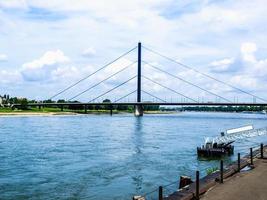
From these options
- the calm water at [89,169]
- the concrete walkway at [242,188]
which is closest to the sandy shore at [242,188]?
the concrete walkway at [242,188]

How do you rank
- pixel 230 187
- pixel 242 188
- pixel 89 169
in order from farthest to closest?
pixel 89 169
pixel 230 187
pixel 242 188

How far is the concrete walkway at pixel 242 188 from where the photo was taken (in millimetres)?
15750

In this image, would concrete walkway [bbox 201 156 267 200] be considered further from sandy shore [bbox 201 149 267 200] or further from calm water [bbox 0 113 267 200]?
calm water [bbox 0 113 267 200]

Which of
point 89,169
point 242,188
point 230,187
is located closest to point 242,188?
point 242,188

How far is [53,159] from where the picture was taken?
3484cm

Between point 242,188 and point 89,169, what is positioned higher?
point 242,188

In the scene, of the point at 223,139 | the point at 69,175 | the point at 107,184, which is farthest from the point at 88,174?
the point at 223,139

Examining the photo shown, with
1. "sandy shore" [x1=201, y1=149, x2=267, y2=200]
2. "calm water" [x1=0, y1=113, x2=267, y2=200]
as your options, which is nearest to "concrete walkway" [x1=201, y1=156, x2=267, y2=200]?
"sandy shore" [x1=201, y1=149, x2=267, y2=200]

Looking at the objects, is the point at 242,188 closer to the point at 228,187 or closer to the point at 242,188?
the point at 242,188

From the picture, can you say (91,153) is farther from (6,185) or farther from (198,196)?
(198,196)

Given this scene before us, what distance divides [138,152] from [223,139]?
9678 millimetres

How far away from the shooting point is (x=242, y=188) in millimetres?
17219

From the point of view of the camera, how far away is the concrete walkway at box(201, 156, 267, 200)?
51.7 feet

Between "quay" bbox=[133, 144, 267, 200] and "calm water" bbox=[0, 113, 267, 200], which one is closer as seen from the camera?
"quay" bbox=[133, 144, 267, 200]
